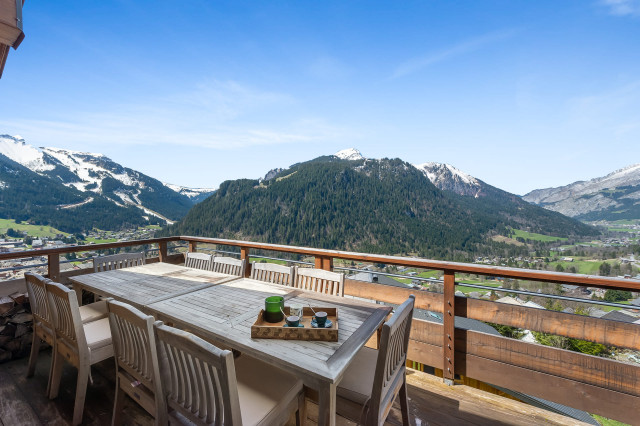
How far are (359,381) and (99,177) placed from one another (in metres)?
130

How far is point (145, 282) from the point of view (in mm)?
2625

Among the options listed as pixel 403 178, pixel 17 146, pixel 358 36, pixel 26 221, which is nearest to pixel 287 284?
pixel 358 36

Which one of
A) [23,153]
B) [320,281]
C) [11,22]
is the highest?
[23,153]

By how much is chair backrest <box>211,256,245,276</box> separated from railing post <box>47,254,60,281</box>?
1663 mm

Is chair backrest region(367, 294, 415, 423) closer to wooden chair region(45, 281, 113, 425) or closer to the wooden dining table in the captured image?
the wooden dining table

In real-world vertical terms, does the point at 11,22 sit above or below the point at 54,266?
above

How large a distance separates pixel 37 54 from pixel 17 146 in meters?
172

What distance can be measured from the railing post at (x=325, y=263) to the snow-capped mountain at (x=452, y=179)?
130 meters

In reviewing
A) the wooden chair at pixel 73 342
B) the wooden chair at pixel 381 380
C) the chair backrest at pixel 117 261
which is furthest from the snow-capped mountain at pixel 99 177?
the wooden chair at pixel 381 380

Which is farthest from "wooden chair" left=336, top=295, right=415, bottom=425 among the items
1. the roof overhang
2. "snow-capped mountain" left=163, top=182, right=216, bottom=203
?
"snow-capped mountain" left=163, top=182, right=216, bottom=203

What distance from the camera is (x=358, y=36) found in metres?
9.43

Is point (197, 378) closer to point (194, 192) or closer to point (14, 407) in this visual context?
point (14, 407)

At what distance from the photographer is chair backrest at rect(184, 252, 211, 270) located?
3.38 m

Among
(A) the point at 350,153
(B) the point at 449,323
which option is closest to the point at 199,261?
(B) the point at 449,323
